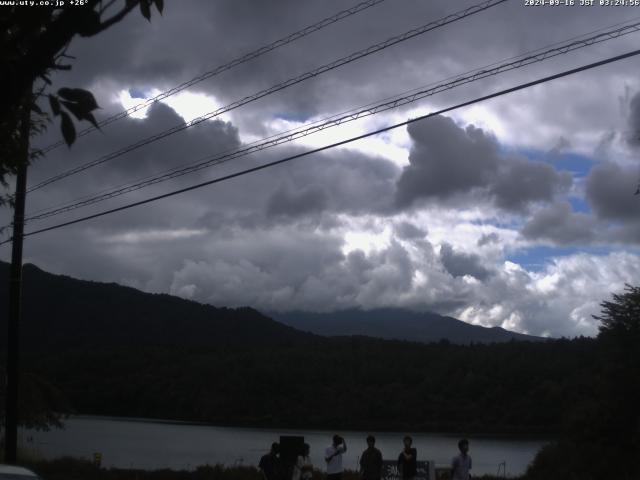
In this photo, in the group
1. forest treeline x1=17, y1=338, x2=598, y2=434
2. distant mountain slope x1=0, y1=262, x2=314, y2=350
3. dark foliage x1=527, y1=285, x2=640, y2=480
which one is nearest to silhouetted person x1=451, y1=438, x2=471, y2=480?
dark foliage x1=527, y1=285, x2=640, y2=480

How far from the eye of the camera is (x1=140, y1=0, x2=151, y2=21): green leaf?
14.7 feet

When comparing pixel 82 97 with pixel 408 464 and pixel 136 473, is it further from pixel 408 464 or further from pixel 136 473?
pixel 136 473

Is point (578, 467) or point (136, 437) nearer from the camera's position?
point (578, 467)

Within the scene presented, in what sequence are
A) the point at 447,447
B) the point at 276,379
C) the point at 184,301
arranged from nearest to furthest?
the point at 447,447, the point at 276,379, the point at 184,301

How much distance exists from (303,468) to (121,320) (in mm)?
109406

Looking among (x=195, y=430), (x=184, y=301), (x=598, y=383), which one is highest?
(x=184, y=301)

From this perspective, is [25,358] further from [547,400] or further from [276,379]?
[547,400]

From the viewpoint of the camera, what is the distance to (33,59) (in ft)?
12.9

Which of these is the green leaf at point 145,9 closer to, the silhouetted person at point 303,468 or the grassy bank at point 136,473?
the silhouetted person at point 303,468

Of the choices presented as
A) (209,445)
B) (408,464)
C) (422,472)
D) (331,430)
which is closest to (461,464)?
(408,464)

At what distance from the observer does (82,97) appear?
13.6ft

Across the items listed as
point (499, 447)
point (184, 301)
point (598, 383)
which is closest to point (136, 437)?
point (499, 447)

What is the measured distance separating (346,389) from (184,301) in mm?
60992

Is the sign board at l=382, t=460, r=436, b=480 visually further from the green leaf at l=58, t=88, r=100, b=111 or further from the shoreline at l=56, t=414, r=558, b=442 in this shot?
the shoreline at l=56, t=414, r=558, b=442
